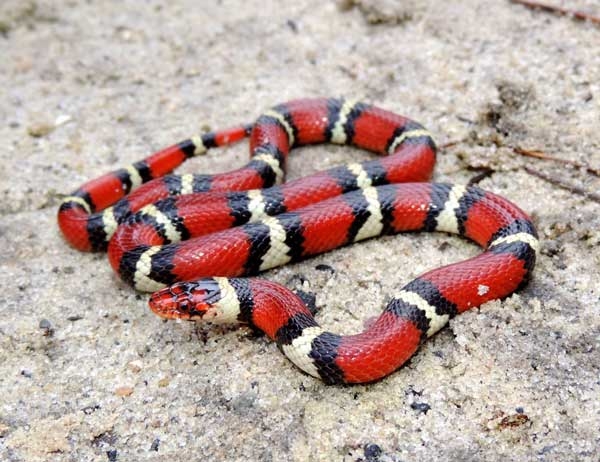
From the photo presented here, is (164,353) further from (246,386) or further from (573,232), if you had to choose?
(573,232)

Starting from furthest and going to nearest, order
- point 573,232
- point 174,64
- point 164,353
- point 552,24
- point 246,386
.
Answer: point 174,64 → point 552,24 → point 573,232 → point 164,353 → point 246,386

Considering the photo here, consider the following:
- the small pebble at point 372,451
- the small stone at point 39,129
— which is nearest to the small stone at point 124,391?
the small pebble at point 372,451

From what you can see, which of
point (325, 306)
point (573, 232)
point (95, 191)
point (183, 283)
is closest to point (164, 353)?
point (183, 283)

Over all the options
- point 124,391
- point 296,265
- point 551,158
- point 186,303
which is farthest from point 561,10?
point 124,391

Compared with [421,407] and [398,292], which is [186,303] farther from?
[421,407]

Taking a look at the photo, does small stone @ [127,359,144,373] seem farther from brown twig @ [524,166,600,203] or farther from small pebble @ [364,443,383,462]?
brown twig @ [524,166,600,203]

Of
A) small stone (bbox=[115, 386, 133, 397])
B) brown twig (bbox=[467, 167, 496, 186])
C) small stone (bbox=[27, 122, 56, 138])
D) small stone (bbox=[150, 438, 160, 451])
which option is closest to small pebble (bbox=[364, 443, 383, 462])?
small stone (bbox=[150, 438, 160, 451])

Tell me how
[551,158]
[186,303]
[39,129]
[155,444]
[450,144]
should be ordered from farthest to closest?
[39,129] → [450,144] → [551,158] → [186,303] → [155,444]

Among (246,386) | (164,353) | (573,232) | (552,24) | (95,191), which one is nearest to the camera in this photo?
(246,386)
